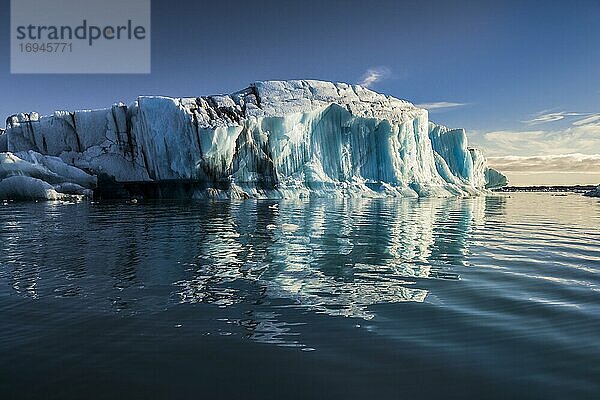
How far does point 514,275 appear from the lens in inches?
261

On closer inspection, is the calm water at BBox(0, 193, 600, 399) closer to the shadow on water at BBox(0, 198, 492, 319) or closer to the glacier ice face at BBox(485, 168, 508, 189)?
the shadow on water at BBox(0, 198, 492, 319)

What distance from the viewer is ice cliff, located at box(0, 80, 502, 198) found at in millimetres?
35594

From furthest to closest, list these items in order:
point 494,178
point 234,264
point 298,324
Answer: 1. point 494,178
2. point 234,264
3. point 298,324

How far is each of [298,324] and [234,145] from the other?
32.9 meters

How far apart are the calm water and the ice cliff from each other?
28155mm

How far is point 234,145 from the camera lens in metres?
36.1

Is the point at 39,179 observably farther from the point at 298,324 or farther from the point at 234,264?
the point at 298,324

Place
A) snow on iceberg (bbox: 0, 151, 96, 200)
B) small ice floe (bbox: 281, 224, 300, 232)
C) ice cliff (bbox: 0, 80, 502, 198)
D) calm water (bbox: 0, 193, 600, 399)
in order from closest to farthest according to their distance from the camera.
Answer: calm water (bbox: 0, 193, 600, 399), small ice floe (bbox: 281, 224, 300, 232), snow on iceberg (bbox: 0, 151, 96, 200), ice cliff (bbox: 0, 80, 502, 198)

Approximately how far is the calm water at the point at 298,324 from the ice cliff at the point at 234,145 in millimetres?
28155


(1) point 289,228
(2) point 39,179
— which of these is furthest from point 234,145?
(1) point 289,228

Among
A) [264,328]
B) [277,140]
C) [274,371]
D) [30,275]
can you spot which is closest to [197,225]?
[30,275]

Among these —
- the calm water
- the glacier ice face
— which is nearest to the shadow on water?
the calm water

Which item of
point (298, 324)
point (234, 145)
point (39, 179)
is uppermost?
point (234, 145)

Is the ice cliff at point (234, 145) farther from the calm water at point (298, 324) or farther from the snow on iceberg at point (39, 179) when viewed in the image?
the calm water at point (298, 324)
